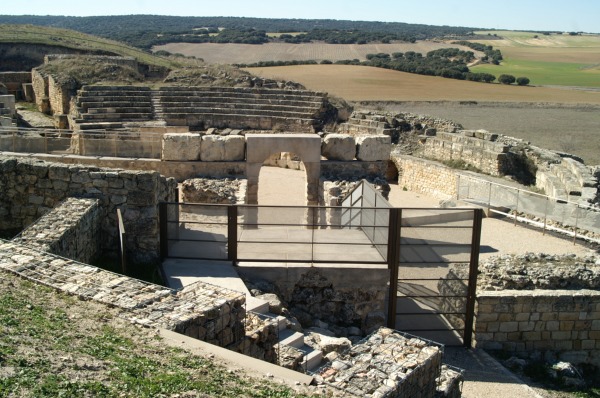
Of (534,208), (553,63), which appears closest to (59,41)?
(534,208)

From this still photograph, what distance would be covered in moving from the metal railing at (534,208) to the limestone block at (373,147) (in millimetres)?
3775

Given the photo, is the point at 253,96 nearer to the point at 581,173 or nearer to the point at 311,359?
the point at 581,173

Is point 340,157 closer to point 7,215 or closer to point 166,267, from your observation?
point 166,267

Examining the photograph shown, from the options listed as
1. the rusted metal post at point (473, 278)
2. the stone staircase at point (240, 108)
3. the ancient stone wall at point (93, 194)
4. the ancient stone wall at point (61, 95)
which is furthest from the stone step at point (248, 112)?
the rusted metal post at point (473, 278)

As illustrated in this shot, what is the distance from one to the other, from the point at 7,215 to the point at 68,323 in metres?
5.50


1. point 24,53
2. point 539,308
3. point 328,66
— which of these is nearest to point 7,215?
point 539,308

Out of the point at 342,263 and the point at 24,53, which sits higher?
the point at 24,53

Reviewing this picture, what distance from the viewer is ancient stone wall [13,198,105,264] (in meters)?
8.95

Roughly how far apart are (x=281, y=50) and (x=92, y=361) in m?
92.1

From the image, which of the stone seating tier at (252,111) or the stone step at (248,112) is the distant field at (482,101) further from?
the stone step at (248,112)

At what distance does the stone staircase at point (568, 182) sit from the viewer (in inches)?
760

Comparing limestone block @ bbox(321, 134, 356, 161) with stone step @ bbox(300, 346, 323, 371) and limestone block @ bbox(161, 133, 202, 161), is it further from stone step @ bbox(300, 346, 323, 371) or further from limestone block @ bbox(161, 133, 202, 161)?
stone step @ bbox(300, 346, 323, 371)

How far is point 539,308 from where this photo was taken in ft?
37.9

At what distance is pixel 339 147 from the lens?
59.3 ft
